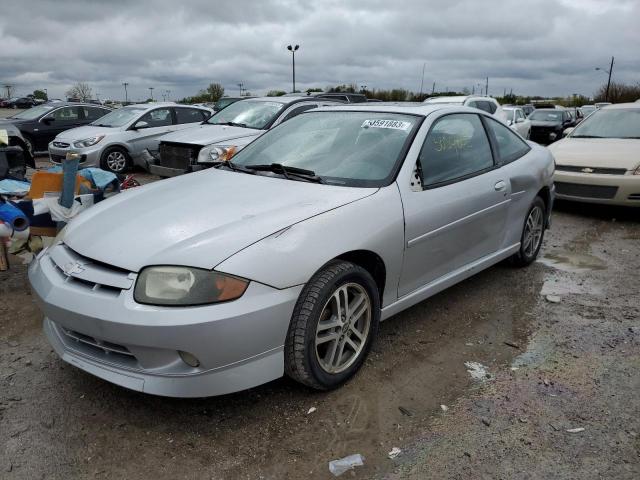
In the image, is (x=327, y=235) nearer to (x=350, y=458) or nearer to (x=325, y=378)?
(x=325, y=378)

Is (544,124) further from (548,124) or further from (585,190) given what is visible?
(585,190)

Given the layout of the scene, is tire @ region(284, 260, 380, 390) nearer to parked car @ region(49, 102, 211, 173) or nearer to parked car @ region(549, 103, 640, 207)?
parked car @ region(549, 103, 640, 207)

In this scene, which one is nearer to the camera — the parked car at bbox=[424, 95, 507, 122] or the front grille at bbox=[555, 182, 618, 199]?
the front grille at bbox=[555, 182, 618, 199]

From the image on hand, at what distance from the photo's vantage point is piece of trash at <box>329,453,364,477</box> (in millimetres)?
2277

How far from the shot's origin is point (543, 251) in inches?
219

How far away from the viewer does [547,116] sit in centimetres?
2069

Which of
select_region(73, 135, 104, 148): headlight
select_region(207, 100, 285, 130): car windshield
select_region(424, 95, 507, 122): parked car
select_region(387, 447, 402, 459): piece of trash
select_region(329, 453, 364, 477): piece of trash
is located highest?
select_region(424, 95, 507, 122): parked car

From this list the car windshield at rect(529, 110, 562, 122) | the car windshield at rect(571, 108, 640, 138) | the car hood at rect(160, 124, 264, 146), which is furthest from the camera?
the car windshield at rect(529, 110, 562, 122)

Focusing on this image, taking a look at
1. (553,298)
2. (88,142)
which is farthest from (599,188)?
(88,142)

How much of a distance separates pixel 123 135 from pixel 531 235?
861 cm

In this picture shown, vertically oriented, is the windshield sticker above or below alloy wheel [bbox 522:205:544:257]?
above

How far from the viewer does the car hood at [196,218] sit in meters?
2.42

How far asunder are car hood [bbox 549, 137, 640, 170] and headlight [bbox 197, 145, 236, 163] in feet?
15.3

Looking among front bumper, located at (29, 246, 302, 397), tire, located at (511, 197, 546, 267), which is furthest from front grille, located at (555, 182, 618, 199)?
front bumper, located at (29, 246, 302, 397)
